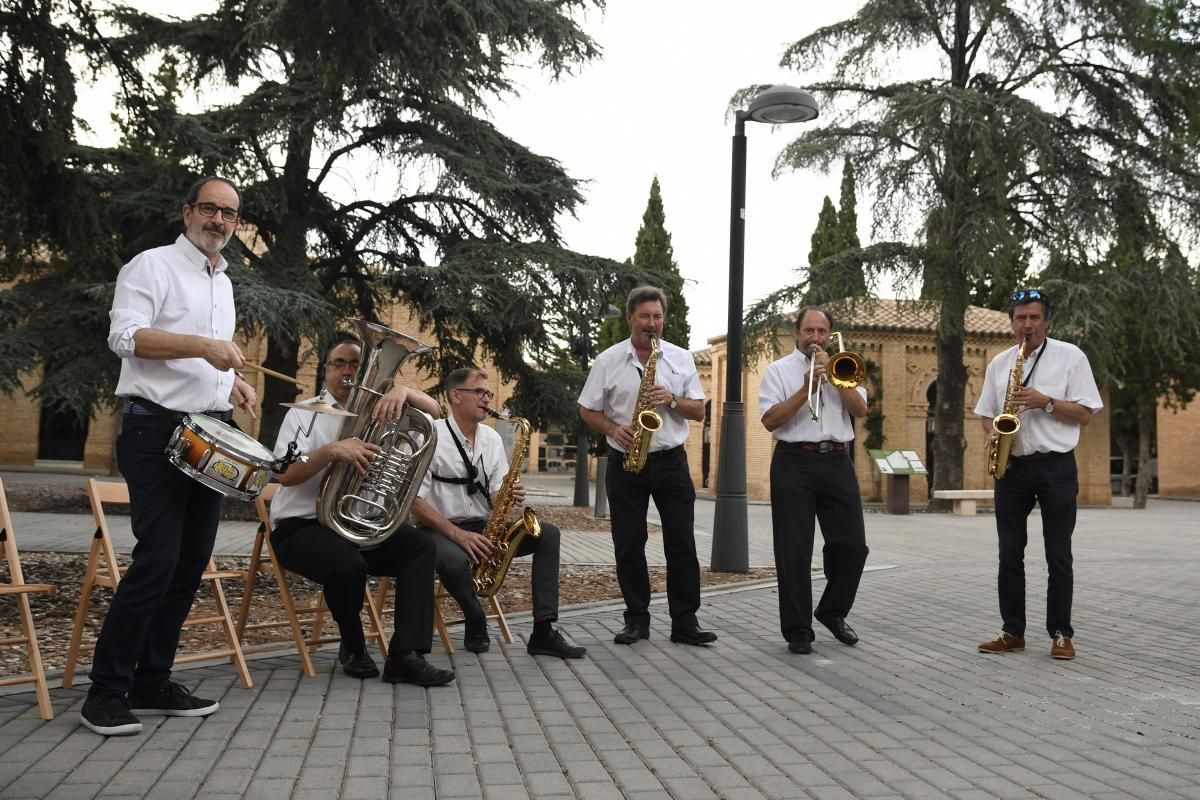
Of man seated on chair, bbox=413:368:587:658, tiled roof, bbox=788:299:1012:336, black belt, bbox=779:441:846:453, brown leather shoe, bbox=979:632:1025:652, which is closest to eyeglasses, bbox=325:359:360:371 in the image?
man seated on chair, bbox=413:368:587:658

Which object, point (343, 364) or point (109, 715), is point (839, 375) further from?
point (109, 715)

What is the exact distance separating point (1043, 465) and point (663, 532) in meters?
2.34

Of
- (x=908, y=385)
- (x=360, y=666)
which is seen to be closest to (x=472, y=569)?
(x=360, y=666)

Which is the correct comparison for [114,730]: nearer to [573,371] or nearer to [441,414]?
[441,414]

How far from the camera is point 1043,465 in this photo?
19.5 feet

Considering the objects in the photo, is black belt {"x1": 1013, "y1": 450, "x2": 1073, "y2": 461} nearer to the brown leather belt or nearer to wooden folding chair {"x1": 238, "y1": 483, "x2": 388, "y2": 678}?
the brown leather belt

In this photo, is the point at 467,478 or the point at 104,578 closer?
the point at 104,578

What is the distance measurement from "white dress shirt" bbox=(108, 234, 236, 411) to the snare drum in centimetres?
18

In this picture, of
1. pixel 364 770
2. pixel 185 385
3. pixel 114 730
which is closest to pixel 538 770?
pixel 364 770

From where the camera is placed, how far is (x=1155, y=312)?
23.5 m

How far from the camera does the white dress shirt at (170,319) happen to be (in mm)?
3906

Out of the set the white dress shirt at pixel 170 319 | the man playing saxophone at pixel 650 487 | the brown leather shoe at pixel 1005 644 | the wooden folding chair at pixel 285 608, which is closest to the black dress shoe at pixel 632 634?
the man playing saxophone at pixel 650 487

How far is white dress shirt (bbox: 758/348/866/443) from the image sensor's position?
19.9 feet

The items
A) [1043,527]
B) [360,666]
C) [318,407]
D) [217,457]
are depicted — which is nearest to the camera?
[217,457]
